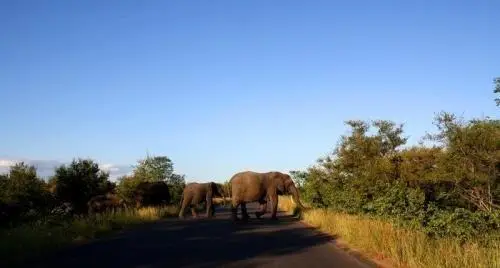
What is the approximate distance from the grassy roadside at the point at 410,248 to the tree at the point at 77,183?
21531 mm

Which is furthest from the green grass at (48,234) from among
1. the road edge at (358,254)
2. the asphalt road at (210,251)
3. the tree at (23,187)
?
the road edge at (358,254)

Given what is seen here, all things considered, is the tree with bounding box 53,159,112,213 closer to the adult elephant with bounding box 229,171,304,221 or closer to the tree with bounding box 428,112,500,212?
the adult elephant with bounding box 229,171,304,221

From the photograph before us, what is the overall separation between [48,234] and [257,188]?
14.7 m

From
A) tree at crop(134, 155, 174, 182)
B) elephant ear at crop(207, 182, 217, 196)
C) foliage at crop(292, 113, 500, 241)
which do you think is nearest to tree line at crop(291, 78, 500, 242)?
foliage at crop(292, 113, 500, 241)

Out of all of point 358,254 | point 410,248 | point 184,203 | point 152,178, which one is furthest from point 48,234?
point 152,178

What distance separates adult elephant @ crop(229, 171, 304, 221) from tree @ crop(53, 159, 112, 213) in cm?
1037

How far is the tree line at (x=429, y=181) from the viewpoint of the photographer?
16.3 meters

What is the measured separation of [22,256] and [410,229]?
11.5m

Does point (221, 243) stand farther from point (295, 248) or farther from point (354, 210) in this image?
point (354, 210)

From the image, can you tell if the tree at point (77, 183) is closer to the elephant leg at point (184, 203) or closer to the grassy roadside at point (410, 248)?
the elephant leg at point (184, 203)

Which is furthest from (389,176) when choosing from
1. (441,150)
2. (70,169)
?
(70,169)

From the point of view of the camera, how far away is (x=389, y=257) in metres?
14.1

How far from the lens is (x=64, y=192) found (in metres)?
36.5

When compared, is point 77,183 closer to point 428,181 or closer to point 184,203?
point 184,203
